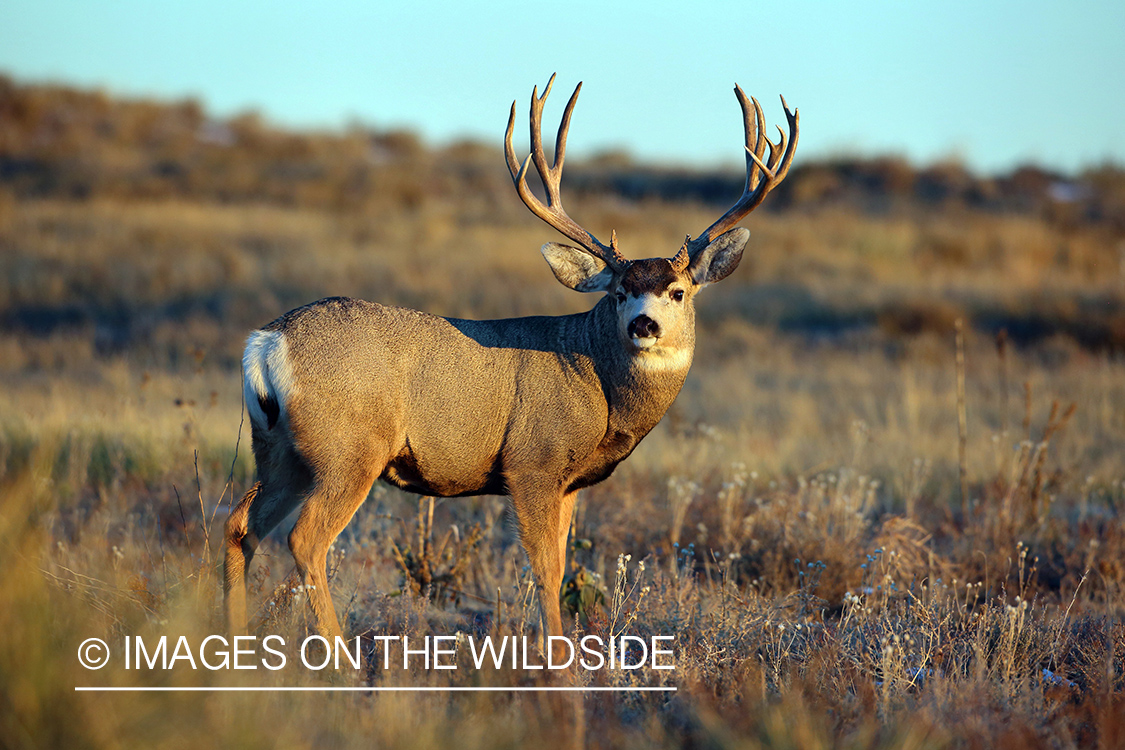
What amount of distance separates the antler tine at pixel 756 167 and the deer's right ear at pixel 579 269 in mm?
474

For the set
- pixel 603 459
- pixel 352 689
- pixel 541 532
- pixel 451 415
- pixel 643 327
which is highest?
pixel 643 327

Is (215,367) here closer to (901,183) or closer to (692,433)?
(692,433)

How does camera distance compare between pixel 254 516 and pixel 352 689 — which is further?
pixel 254 516

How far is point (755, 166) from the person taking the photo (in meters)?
5.24

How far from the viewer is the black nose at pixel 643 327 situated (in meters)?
4.43

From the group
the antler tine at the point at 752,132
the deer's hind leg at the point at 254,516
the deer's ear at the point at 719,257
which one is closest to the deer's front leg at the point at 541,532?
the deer's hind leg at the point at 254,516

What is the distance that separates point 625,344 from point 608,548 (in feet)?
7.11

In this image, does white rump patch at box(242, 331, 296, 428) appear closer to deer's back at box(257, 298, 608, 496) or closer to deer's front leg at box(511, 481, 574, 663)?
deer's back at box(257, 298, 608, 496)

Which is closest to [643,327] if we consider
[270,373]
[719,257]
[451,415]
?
[719,257]

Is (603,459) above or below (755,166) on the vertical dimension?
below

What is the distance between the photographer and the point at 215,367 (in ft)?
42.5

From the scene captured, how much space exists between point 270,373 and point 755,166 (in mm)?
2797

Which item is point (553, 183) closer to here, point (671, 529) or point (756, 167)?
point (756, 167)

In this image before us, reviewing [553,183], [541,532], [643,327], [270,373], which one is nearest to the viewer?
[270,373]
